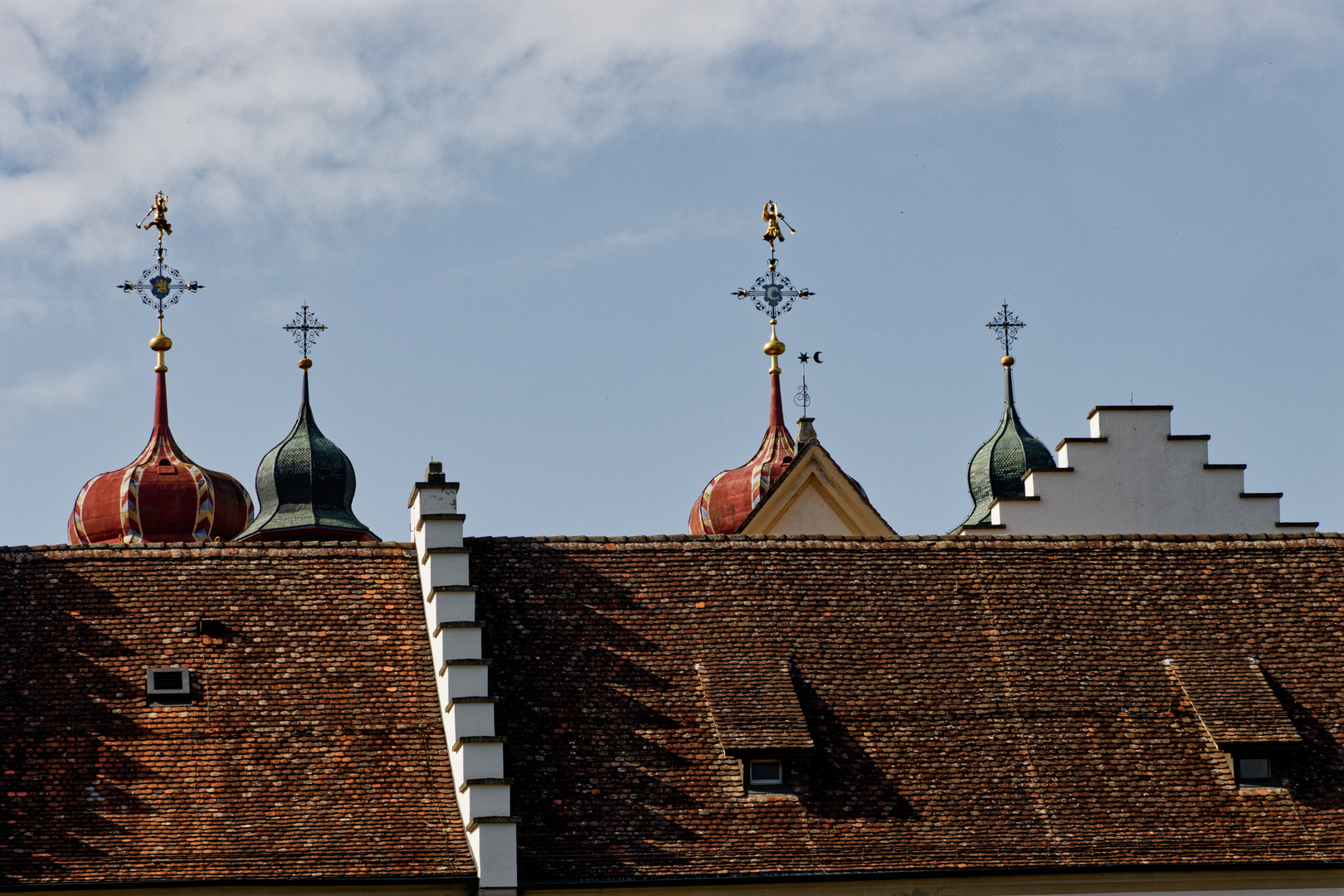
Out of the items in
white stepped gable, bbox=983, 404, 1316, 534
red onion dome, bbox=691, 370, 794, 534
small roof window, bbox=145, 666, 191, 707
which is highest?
red onion dome, bbox=691, 370, 794, 534

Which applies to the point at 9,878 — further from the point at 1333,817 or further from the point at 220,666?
the point at 1333,817

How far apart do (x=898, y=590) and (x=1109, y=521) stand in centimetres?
699

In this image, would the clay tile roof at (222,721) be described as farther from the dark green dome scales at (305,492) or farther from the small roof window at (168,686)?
the dark green dome scales at (305,492)

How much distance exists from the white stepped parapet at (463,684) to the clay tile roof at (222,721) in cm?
32

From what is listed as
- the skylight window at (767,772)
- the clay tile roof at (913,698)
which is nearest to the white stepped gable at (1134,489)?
the clay tile roof at (913,698)

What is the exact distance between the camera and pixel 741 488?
53.9 meters

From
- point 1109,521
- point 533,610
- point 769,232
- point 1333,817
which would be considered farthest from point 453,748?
point 769,232

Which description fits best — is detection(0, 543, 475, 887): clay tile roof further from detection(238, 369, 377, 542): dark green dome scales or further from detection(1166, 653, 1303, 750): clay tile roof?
detection(238, 369, 377, 542): dark green dome scales

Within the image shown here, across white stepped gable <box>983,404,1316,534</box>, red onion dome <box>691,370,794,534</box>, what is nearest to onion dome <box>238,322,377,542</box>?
red onion dome <box>691,370,794,534</box>

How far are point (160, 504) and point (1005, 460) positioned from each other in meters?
17.0

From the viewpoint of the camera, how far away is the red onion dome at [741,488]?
53.6m

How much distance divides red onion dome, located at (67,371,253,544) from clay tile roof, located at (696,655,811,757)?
73.1 feet

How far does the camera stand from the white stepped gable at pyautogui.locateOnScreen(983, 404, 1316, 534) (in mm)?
41719

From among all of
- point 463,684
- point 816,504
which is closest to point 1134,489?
point 816,504
